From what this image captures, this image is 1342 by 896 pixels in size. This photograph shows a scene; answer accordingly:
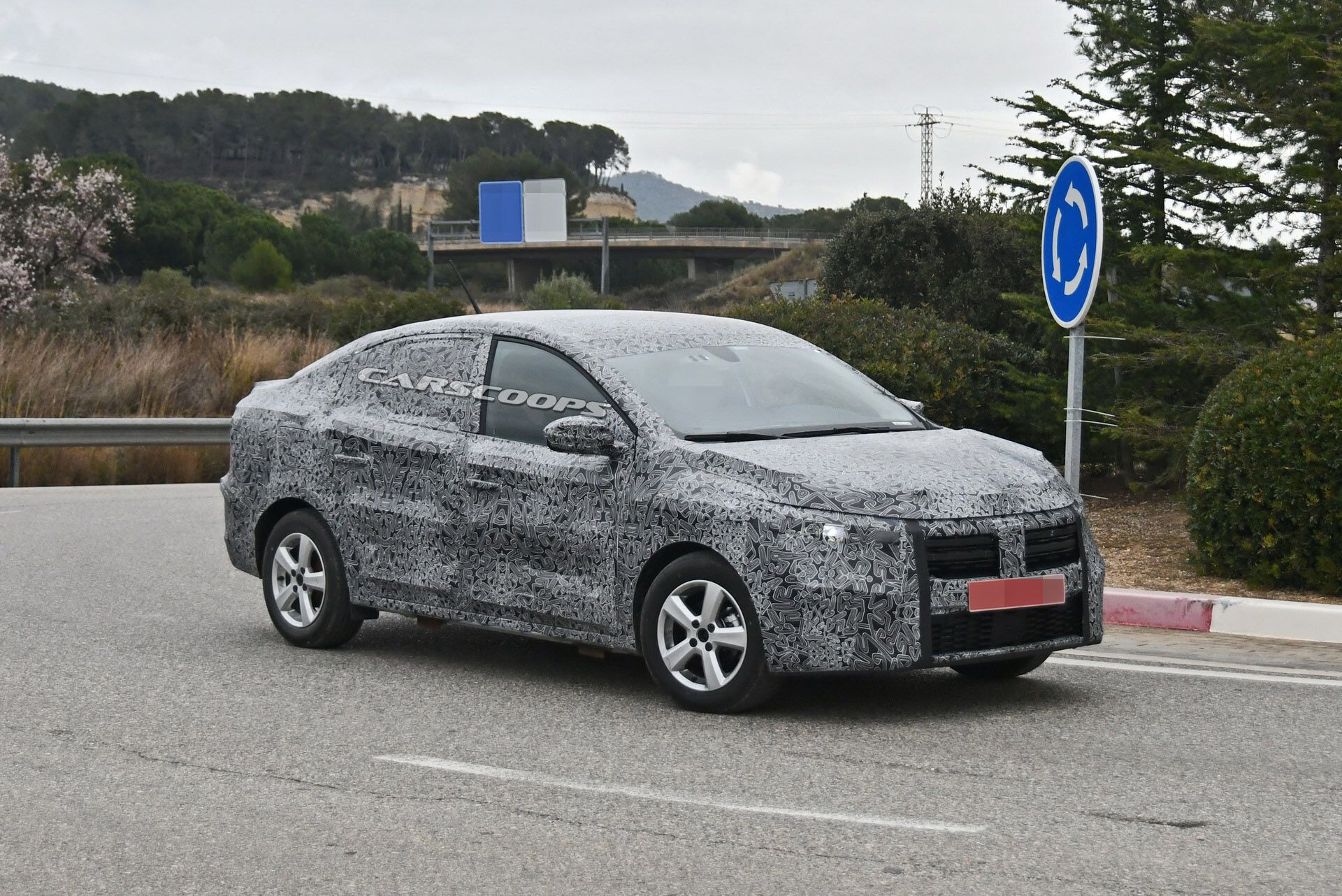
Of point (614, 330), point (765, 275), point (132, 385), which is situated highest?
point (765, 275)

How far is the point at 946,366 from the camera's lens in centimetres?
1625

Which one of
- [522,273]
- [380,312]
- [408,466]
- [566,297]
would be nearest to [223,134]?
[522,273]

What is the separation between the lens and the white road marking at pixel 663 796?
517cm

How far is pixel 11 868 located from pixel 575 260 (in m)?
131

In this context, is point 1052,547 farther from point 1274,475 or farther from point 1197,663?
point 1274,475

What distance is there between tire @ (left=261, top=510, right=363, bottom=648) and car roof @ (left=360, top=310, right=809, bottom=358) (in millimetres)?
1065

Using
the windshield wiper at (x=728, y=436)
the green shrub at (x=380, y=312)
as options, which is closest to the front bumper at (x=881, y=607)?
the windshield wiper at (x=728, y=436)

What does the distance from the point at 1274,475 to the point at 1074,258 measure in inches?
71.7

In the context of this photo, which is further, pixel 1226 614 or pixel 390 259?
pixel 390 259

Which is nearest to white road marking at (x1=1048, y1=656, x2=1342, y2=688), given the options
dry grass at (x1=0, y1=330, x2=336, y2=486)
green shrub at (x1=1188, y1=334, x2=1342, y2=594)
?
green shrub at (x1=1188, y1=334, x2=1342, y2=594)

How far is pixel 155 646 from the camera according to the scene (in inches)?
337

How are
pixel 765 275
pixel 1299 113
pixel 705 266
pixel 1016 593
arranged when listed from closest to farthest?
pixel 1016 593
pixel 1299 113
pixel 765 275
pixel 705 266

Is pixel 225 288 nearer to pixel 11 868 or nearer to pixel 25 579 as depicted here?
pixel 25 579

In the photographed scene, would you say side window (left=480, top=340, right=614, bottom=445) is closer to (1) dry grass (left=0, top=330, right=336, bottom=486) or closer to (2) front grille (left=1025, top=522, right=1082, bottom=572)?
(2) front grille (left=1025, top=522, right=1082, bottom=572)
